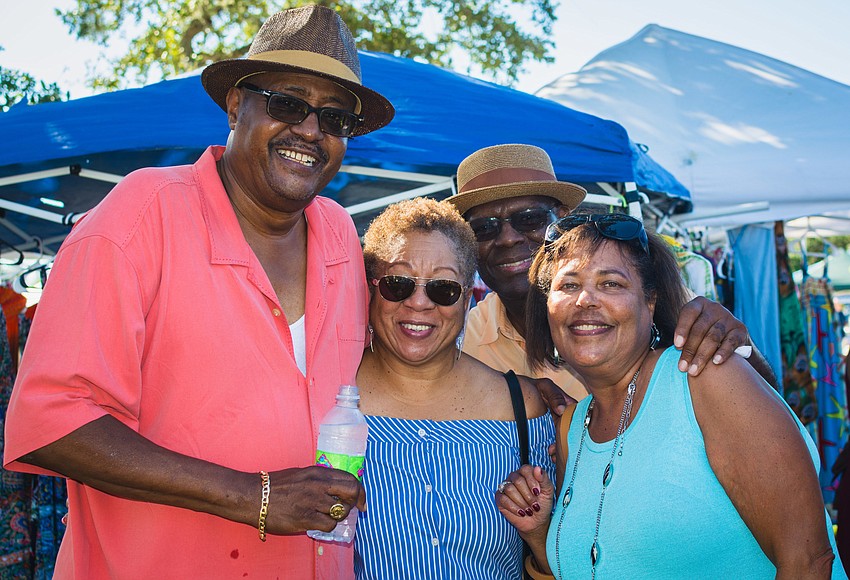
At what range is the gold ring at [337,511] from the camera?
76.5 inches

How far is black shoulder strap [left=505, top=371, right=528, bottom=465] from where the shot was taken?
2633mm

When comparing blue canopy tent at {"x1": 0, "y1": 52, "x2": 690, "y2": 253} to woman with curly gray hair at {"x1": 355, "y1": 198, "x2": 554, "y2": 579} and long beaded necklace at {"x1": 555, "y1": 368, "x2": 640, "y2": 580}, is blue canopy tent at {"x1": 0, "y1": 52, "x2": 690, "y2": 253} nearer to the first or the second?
woman with curly gray hair at {"x1": 355, "y1": 198, "x2": 554, "y2": 579}

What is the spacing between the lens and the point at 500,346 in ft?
12.1

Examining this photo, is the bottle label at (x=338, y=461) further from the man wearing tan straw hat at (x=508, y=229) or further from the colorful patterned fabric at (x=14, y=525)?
the colorful patterned fabric at (x=14, y=525)

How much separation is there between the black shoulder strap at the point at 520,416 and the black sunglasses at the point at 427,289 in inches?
17.5

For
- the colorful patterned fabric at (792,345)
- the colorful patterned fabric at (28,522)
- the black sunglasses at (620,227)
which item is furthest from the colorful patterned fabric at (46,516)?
the colorful patterned fabric at (792,345)

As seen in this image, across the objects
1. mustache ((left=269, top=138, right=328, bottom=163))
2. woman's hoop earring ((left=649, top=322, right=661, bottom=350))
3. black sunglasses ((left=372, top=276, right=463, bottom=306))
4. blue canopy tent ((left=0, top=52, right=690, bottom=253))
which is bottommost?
woman's hoop earring ((left=649, top=322, right=661, bottom=350))

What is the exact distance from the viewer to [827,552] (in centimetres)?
194

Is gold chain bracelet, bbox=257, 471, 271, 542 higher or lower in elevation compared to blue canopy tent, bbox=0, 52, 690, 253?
lower

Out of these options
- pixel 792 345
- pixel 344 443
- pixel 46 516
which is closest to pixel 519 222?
pixel 344 443

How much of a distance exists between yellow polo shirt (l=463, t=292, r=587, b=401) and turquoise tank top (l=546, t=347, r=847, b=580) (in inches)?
42.1

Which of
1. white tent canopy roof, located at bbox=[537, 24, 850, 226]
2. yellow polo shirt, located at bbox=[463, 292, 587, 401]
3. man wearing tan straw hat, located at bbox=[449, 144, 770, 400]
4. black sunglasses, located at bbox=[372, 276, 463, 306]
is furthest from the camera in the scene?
white tent canopy roof, located at bbox=[537, 24, 850, 226]

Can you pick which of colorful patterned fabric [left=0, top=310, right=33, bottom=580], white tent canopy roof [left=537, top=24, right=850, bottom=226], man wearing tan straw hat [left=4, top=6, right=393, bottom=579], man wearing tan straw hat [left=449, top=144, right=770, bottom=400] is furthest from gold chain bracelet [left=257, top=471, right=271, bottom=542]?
white tent canopy roof [left=537, top=24, right=850, bottom=226]

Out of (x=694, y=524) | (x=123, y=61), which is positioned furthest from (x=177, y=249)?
(x=123, y=61)
